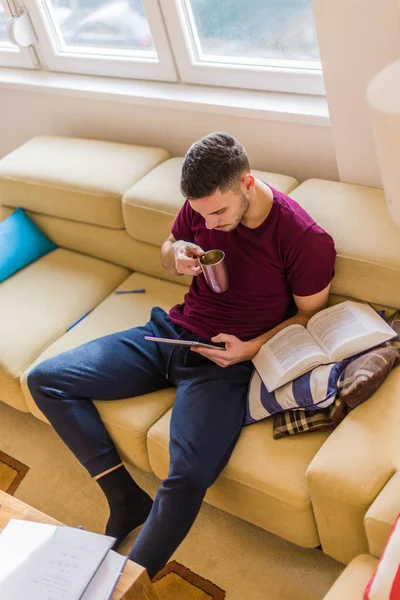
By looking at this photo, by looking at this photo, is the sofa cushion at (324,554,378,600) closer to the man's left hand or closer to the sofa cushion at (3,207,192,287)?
the man's left hand

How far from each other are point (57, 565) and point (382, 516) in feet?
2.41

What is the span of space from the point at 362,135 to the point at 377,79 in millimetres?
510

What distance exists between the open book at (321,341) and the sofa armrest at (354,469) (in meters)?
0.15

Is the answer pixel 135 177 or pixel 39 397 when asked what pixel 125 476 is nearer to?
pixel 39 397

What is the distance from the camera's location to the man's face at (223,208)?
1.86 m

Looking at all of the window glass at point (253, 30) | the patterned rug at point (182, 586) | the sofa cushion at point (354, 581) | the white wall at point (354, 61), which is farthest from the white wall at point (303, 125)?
the patterned rug at point (182, 586)

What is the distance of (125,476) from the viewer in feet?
6.94

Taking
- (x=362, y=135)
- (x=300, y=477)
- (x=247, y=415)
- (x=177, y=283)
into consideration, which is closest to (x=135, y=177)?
(x=177, y=283)

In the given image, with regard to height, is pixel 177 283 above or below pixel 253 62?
below

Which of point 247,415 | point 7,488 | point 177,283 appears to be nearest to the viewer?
point 247,415

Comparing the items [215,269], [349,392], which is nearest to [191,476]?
[349,392]

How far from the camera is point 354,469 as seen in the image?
5.37ft

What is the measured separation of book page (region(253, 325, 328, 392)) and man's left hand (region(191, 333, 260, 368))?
0.03 meters

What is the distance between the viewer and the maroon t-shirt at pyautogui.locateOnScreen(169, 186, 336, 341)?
195 centimetres
